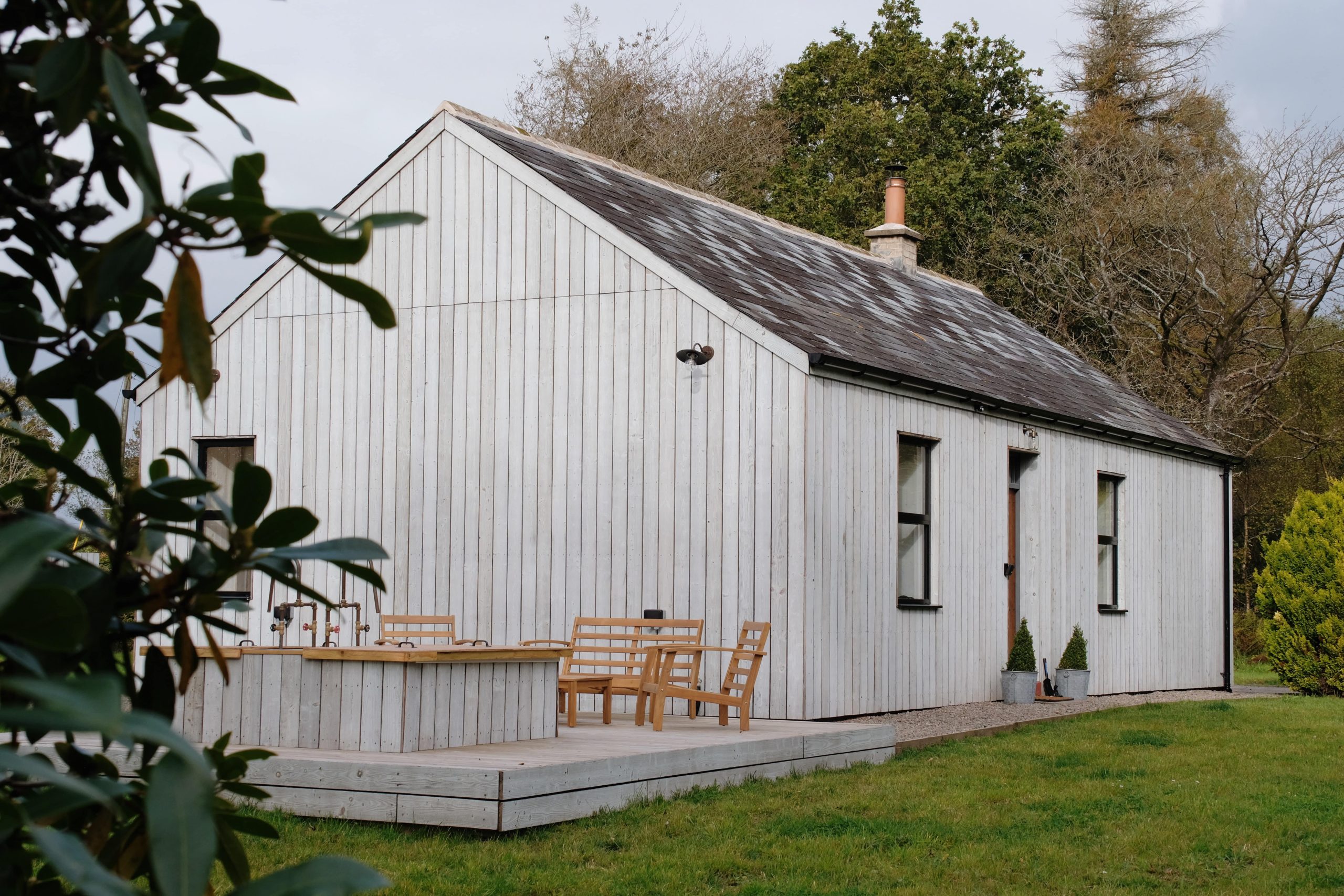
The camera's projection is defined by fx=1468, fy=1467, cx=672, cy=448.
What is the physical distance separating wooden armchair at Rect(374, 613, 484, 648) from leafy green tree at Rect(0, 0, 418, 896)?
320 inches

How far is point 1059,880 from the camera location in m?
5.98

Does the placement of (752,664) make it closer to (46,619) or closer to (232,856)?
(232,856)

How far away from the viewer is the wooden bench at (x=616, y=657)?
9688 mm

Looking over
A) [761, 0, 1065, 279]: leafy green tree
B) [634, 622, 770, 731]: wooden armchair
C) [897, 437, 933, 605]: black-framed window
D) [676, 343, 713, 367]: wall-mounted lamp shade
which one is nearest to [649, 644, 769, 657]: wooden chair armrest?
[634, 622, 770, 731]: wooden armchair

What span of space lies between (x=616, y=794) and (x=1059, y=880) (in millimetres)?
2240

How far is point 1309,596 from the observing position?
16.8 meters

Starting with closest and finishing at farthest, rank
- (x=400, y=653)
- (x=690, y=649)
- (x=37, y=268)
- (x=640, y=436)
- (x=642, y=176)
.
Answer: (x=37, y=268)
(x=400, y=653)
(x=690, y=649)
(x=640, y=436)
(x=642, y=176)

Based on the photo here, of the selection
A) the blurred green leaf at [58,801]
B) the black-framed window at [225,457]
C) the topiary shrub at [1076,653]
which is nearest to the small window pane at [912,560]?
the topiary shrub at [1076,653]

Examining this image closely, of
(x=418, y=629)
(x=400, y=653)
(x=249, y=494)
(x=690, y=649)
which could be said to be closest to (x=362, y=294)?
(x=249, y=494)

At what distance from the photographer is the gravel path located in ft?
35.8

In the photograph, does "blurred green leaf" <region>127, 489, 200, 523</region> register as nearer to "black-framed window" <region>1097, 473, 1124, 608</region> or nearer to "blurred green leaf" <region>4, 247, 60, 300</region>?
"blurred green leaf" <region>4, 247, 60, 300</region>

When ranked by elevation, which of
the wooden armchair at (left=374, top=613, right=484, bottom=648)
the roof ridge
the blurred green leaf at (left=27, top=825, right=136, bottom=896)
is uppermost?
the roof ridge

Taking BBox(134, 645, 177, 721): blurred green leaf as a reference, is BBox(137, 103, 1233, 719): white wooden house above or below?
above

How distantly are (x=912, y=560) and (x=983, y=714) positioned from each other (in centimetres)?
141
